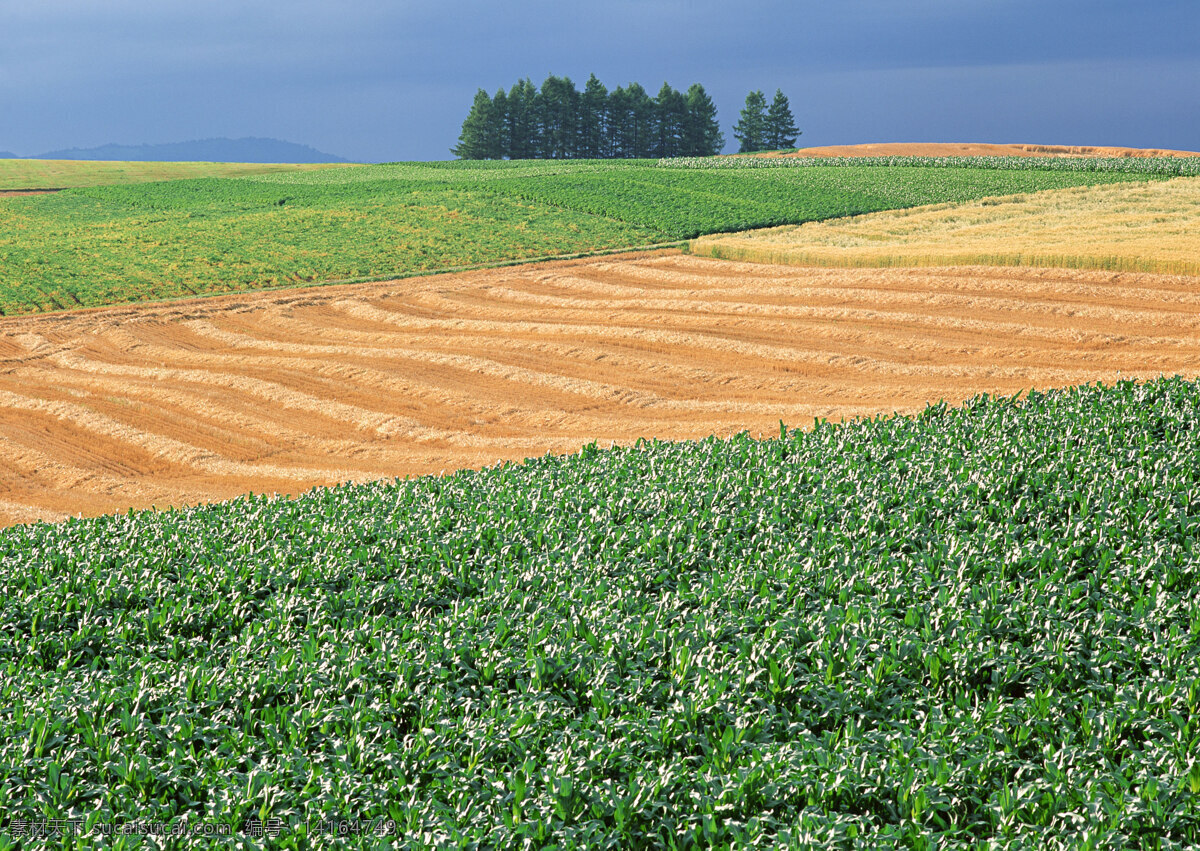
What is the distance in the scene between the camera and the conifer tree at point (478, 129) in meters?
108

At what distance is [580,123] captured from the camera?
359ft

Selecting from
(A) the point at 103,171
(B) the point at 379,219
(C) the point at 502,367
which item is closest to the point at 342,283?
(B) the point at 379,219

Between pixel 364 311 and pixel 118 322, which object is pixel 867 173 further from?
pixel 118 322

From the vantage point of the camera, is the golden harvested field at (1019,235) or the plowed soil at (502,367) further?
the golden harvested field at (1019,235)

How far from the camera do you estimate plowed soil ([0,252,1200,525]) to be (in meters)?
17.0

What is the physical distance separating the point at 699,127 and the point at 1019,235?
83.9 metres

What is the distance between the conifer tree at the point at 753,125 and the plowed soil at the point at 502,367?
90029mm

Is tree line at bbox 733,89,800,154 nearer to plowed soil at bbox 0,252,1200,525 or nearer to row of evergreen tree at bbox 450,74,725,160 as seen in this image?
row of evergreen tree at bbox 450,74,725,160

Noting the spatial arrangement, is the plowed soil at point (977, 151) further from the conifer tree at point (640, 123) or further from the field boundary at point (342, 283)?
the field boundary at point (342, 283)

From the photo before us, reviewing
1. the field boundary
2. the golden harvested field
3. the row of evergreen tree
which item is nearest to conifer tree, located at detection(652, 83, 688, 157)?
the row of evergreen tree

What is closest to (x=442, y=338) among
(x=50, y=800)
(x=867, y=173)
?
(x=50, y=800)

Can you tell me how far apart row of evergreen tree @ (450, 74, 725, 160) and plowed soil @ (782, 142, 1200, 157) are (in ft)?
63.1

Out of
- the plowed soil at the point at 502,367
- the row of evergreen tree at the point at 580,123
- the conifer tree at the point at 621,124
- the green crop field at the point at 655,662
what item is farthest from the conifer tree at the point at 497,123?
the green crop field at the point at 655,662

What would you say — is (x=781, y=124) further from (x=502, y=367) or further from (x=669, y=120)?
(x=502, y=367)
